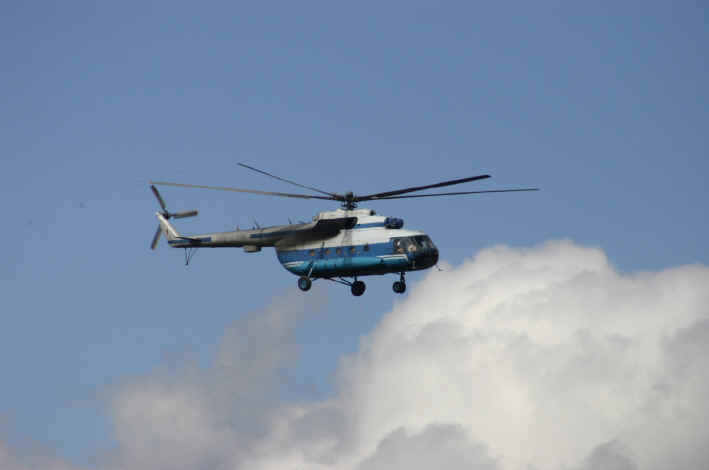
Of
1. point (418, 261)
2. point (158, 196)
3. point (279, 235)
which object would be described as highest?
point (158, 196)

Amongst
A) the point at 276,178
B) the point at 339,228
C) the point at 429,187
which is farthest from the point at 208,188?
the point at 429,187

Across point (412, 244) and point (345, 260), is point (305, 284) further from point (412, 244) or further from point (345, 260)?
point (412, 244)

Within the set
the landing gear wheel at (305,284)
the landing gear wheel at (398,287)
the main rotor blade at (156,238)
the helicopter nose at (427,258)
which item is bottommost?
the landing gear wheel at (398,287)

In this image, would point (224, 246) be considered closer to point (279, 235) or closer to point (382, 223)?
point (279, 235)

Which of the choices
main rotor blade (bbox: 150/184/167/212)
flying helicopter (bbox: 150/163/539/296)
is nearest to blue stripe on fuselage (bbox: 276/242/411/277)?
flying helicopter (bbox: 150/163/539/296)

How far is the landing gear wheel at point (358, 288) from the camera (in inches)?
2982

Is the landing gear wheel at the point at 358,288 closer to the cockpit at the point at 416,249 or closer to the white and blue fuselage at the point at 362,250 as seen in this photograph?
the white and blue fuselage at the point at 362,250

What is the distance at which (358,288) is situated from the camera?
75812 millimetres

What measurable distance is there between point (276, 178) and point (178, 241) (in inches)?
656

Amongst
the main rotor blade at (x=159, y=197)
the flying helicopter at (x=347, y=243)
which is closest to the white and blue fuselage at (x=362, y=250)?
the flying helicopter at (x=347, y=243)

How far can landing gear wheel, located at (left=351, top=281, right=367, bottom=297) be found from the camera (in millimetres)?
75750

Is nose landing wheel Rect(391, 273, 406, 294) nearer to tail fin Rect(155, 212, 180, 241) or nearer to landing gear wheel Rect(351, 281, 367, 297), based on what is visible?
landing gear wheel Rect(351, 281, 367, 297)

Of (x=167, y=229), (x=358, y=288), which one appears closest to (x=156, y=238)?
(x=167, y=229)

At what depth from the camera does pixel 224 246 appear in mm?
80812
